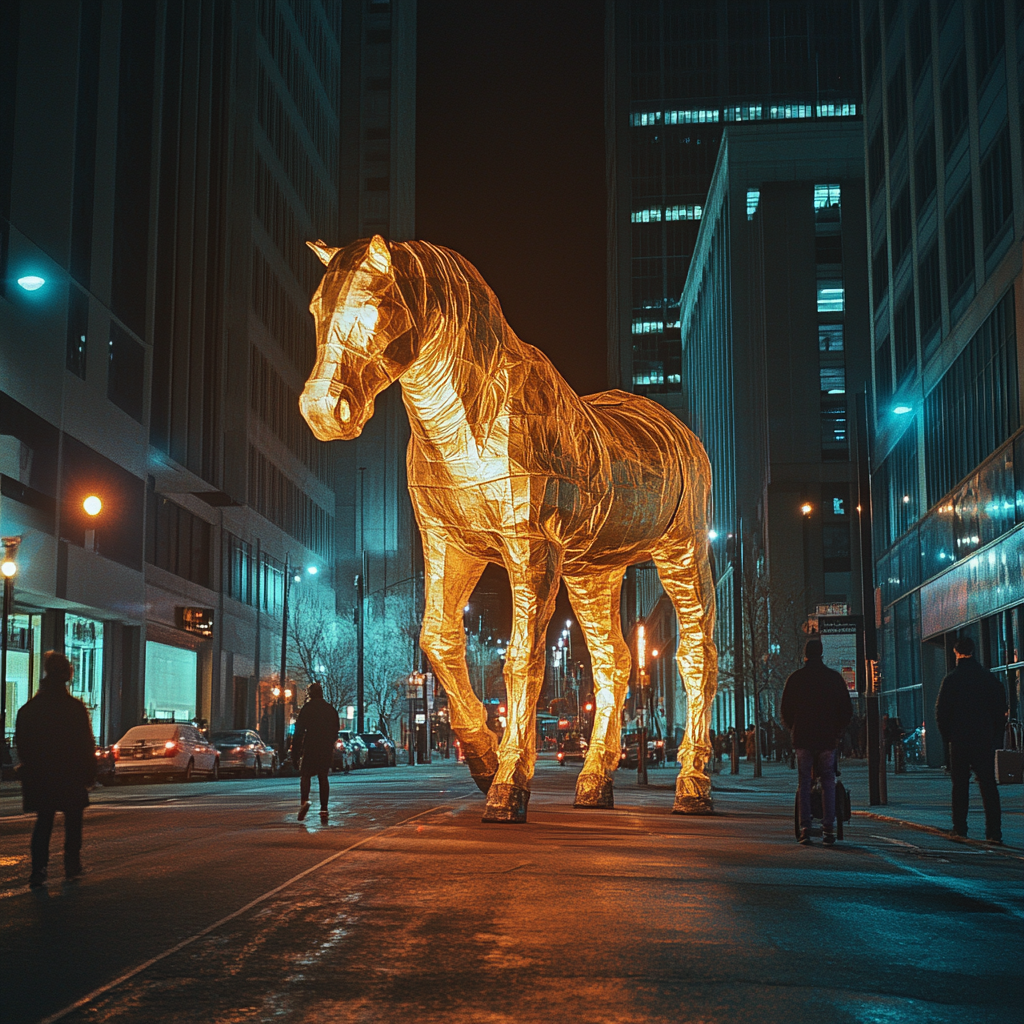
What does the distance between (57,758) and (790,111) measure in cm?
15256

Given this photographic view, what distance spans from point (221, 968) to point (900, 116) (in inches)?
1728

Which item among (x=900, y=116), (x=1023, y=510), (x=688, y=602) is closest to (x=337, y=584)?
(x=900, y=116)

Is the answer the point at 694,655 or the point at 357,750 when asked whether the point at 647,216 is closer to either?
the point at 357,750

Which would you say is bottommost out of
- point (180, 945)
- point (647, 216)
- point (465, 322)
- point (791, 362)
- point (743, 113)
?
point (180, 945)

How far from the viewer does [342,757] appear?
43156mm

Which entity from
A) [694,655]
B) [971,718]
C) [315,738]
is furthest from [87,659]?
[971,718]

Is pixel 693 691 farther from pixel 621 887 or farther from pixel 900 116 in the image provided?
pixel 900 116

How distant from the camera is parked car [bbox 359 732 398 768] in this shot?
5259 centimetres

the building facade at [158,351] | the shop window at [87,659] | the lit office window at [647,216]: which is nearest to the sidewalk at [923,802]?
the building facade at [158,351]

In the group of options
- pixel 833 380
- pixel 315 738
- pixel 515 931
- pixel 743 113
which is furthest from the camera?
pixel 743 113

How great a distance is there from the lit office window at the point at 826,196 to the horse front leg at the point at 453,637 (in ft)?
230

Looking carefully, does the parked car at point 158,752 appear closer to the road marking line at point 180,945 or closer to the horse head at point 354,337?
the horse head at point 354,337

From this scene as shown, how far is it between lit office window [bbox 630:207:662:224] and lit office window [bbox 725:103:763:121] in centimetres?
1378

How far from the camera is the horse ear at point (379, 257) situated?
11.9 m
